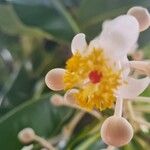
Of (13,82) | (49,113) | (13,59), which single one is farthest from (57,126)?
(13,59)

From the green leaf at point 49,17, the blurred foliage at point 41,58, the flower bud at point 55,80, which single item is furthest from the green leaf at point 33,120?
the flower bud at point 55,80

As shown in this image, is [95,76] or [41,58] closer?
[95,76]

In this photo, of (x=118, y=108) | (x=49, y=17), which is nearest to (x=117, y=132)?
(x=118, y=108)

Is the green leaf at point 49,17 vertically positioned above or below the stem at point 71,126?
above

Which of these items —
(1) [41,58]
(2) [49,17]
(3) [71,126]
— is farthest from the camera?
(1) [41,58]

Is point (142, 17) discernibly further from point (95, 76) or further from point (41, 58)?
point (41, 58)

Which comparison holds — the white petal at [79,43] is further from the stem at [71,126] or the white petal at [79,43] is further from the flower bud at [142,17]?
the stem at [71,126]
